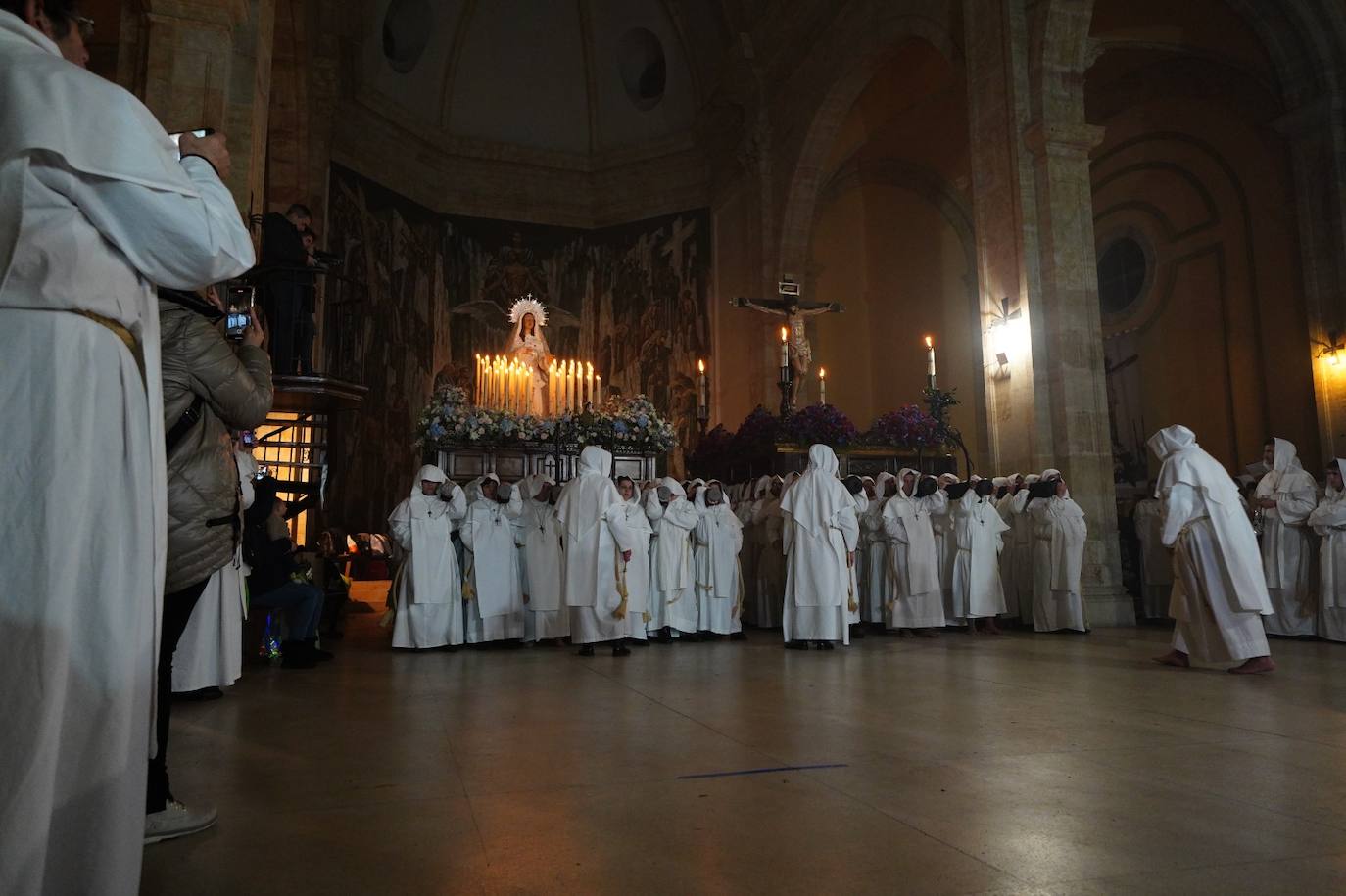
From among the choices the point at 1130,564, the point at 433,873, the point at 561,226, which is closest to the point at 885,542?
the point at 1130,564

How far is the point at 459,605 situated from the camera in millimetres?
9578

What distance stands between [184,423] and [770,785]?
8.42ft

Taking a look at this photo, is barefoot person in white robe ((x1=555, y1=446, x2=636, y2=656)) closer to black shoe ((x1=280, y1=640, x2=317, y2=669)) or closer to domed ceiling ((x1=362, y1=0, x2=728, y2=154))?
black shoe ((x1=280, y1=640, x2=317, y2=669))

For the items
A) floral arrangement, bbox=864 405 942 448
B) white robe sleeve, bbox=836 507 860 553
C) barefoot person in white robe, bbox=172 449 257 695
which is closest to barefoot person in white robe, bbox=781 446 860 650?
white robe sleeve, bbox=836 507 860 553

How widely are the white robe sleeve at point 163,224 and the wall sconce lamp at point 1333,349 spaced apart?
1589cm

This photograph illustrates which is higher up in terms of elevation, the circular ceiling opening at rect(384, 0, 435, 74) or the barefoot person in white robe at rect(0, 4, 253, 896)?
the circular ceiling opening at rect(384, 0, 435, 74)

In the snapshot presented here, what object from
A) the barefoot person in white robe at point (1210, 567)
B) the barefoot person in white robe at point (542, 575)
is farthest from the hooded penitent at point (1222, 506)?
the barefoot person in white robe at point (542, 575)

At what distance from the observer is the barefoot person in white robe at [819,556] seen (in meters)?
8.83

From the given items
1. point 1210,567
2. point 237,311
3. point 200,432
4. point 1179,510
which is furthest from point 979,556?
point 200,432

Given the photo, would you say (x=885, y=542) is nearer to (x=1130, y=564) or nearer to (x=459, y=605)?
(x=1130, y=564)

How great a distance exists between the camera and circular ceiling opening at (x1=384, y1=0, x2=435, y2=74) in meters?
20.2

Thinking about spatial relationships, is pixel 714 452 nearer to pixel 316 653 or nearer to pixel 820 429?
pixel 820 429

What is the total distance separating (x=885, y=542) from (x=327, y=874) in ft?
29.7

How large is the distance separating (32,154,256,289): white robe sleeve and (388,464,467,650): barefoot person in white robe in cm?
727
